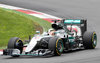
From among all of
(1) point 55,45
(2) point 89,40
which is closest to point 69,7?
(2) point 89,40

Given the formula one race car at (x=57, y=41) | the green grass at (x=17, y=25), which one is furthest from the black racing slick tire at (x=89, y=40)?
the green grass at (x=17, y=25)

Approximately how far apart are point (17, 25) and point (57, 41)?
9242mm

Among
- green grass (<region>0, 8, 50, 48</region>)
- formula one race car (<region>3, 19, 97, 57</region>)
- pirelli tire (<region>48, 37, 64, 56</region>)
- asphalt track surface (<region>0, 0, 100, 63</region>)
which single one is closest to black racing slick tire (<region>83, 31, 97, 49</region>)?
formula one race car (<region>3, 19, 97, 57</region>)

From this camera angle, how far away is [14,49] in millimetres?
15102

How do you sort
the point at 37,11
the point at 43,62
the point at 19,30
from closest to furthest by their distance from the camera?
the point at 43,62 < the point at 19,30 < the point at 37,11

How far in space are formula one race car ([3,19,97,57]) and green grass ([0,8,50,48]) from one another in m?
3.83

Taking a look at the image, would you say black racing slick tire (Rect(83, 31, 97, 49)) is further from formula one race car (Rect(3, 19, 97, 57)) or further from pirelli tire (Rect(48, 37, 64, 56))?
pirelli tire (Rect(48, 37, 64, 56))

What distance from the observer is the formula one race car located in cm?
1490

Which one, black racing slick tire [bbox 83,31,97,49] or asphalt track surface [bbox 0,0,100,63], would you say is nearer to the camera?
black racing slick tire [bbox 83,31,97,49]

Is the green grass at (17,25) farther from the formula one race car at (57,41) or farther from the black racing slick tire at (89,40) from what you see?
the black racing slick tire at (89,40)

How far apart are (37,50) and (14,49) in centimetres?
108

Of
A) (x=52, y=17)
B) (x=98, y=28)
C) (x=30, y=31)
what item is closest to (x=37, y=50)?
(x=30, y=31)

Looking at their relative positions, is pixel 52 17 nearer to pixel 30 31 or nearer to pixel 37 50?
pixel 30 31

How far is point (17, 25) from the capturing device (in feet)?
78.0
